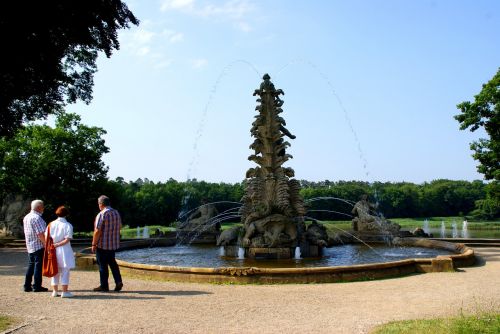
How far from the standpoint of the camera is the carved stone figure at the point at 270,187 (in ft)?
60.9

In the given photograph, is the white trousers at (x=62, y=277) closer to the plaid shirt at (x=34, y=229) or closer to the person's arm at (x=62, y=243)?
the person's arm at (x=62, y=243)

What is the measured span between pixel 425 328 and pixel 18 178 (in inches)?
1356

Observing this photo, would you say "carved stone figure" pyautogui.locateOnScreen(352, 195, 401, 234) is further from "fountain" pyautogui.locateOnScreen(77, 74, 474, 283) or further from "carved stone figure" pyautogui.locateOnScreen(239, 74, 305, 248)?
"carved stone figure" pyautogui.locateOnScreen(239, 74, 305, 248)

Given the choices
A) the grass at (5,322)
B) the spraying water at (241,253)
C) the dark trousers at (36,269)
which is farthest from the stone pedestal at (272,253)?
the grass at (5,322)

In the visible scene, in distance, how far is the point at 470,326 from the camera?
23.1ft

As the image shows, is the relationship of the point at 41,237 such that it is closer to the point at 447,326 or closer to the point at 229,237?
the point at 447,326

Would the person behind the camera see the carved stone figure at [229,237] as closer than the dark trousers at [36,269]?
No

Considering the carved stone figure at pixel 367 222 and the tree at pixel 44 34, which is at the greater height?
the tree at pixel 44 34

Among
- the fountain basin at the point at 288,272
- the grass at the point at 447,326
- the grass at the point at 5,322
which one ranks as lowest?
the grass at the point at 5,322

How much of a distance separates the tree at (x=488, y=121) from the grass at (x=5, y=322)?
29.4m

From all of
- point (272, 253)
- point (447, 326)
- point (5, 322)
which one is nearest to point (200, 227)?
point (272, 253)

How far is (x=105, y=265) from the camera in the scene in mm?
11297

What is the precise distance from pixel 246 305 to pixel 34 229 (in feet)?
17.2

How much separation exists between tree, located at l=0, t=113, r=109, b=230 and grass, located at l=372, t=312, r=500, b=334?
33563 mm
